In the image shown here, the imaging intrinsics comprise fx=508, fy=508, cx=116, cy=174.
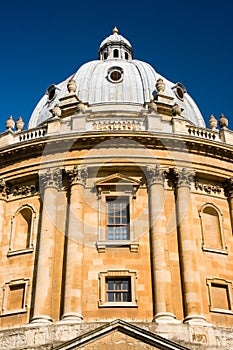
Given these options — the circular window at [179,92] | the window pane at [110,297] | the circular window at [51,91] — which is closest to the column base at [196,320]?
the window pane at [110,297]

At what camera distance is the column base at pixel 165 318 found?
21609mm

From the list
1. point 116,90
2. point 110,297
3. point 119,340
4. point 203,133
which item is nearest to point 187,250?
point 110,297

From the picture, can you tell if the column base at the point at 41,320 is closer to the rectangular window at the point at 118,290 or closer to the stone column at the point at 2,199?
the rectangular window at the point at 118,290

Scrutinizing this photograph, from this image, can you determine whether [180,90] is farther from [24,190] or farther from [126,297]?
[126,297]

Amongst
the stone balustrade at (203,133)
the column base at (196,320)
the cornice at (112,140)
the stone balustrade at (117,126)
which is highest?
the stone balustrade at (203,133)

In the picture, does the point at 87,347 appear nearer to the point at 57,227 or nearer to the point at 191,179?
the point at 57,227

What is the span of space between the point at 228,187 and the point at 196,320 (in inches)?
318

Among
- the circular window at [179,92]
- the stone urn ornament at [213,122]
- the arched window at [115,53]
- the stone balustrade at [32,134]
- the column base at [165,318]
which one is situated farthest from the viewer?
the arched window at [115,53]

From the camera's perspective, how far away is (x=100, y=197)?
2536 cm

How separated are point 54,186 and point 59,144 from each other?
7.21 feet

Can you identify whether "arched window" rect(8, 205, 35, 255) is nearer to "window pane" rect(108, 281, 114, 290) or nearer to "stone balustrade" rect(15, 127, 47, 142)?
"stone balustrade" rect(15, 127, 47, 142)

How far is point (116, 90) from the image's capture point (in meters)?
35.9

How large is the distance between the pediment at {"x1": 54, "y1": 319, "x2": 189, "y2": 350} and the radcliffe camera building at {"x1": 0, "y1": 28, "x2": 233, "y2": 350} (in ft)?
0.13

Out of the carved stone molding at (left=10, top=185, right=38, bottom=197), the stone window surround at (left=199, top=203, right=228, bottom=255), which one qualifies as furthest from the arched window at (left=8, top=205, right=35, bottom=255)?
the stone window surround at (left=199, top=203, right=228, bottom=255)
